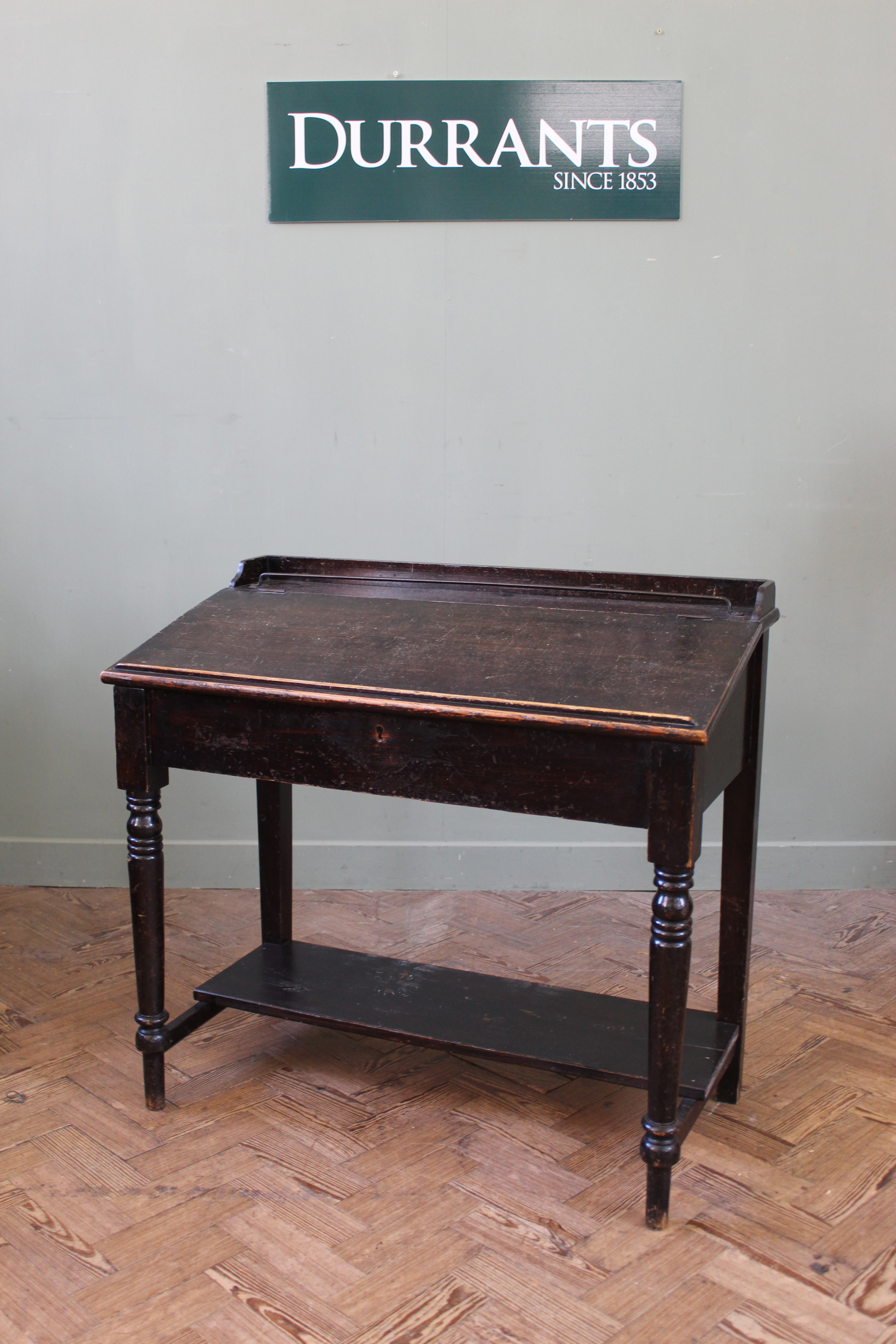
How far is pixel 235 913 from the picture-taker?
128 inches

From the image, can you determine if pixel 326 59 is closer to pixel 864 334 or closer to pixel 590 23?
pixel 590 23

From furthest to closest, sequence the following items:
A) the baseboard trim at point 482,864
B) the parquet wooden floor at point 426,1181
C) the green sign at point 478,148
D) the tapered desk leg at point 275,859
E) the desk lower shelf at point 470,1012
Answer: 1. the baseboard trim at point 482,864
2. the green sign at point 478,148
3. the tapered desk leg at point 275,859
4. the desk lower shelf at point 470,1012
5. the parquet wooden floor at point 426,1181

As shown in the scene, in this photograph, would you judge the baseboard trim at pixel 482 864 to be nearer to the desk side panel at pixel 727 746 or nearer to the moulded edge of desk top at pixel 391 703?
the desk side panel at pixel 727 746

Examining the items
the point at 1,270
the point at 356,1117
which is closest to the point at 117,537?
the point at 1,270

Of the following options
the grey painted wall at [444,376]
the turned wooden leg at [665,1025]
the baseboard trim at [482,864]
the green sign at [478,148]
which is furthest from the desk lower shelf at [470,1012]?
the green sign at [478,148]

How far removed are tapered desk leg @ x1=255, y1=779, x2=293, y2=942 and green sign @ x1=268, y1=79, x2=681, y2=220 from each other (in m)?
1.59

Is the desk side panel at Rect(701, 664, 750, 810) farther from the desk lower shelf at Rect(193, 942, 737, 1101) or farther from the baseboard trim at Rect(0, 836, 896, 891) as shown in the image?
the baseboard trim at Rect(0, 836, 896, 891)

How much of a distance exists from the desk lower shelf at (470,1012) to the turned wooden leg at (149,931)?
0.16 meters

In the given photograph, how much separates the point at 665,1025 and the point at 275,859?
1.09 m

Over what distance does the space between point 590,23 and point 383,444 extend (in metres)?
1.19

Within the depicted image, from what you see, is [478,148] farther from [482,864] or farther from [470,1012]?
[470,1012]

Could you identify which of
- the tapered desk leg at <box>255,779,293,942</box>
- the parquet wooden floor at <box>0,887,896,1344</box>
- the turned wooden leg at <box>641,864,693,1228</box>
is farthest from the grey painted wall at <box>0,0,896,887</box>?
the turned wooden leg at <box>641,864,693,1228</box>

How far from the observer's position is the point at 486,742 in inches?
73.7

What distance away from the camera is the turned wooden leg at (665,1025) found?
1811 millimetres
